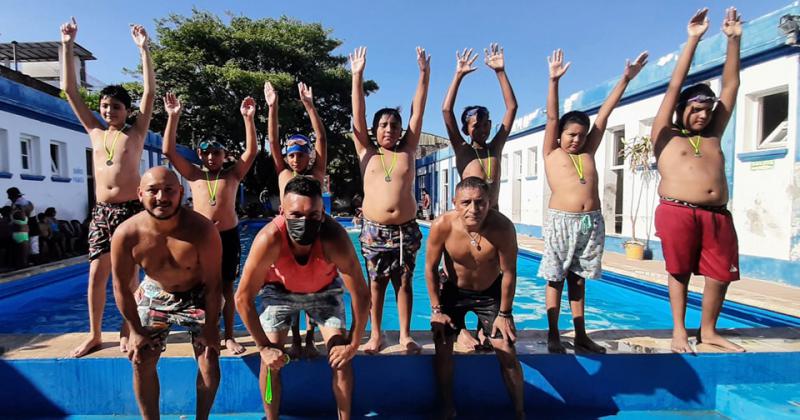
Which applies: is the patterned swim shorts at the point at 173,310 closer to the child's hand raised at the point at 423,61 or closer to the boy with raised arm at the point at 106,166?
the boy with raised arm at the point at 106,166

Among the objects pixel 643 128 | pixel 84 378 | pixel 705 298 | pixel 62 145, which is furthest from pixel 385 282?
pixel 62 145

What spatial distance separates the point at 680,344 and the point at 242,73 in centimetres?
2078

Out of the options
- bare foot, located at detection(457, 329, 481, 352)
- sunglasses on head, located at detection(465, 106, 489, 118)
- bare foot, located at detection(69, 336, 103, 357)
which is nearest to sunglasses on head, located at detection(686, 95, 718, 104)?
sunglasses on head, located at detection(465, 106, 489, 118)

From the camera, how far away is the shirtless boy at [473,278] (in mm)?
2904

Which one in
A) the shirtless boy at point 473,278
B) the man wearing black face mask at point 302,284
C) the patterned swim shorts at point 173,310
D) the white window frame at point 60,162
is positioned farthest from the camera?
the white window frame at point 60,162

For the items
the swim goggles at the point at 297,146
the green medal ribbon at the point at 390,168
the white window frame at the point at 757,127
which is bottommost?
the green medal ribbon at the point at 390,168

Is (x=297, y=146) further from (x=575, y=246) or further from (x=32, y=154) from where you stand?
(x=32, y=154)

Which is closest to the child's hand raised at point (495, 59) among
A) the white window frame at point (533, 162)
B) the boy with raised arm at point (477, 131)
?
the boy with raised arm at point (477, 131)

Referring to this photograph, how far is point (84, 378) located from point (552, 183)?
396 cm

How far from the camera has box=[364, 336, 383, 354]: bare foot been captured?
3.32 metres

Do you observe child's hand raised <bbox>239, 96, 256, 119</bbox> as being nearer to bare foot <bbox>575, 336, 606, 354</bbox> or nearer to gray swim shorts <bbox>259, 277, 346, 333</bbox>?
gray swim shorts <bbox>259, 277, 346, 333</bbox>

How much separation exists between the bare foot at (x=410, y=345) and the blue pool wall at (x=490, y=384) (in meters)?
0.07

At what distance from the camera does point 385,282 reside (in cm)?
361

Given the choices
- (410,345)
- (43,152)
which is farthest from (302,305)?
(43,152)
